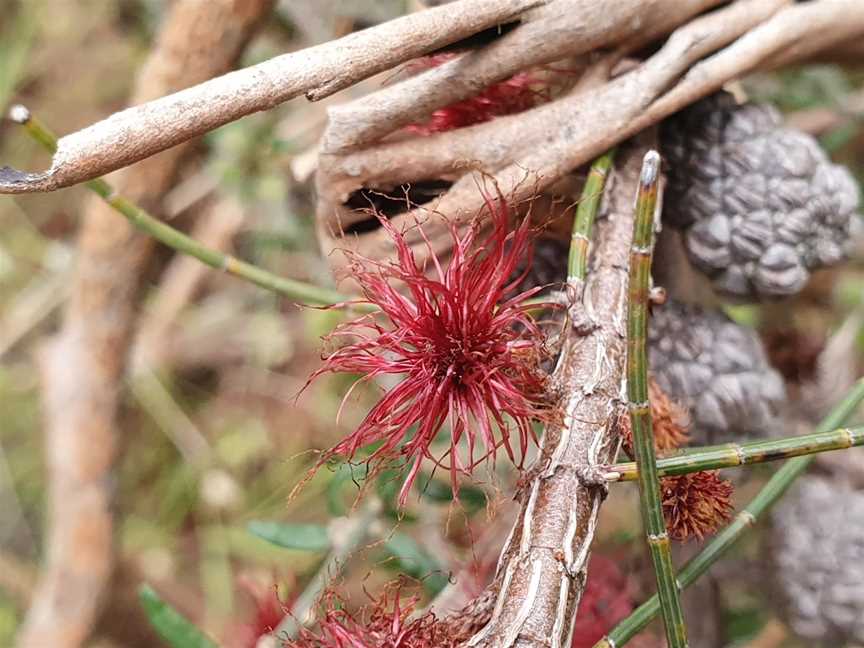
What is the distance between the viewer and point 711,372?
1.73 feet

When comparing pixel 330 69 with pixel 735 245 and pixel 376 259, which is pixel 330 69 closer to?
pixel 376 259

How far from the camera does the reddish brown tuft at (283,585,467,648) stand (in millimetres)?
411

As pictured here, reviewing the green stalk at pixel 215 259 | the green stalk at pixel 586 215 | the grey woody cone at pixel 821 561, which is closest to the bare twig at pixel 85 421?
the green stalk at pixel 215 259

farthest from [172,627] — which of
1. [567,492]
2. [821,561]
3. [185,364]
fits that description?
[185,364]

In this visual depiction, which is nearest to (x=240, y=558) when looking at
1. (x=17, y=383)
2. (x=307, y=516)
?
(x=307, y=516)

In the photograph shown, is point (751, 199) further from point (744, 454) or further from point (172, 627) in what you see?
point (172, 627)

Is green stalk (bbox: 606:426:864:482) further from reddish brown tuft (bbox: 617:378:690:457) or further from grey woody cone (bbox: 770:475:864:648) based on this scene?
grey woody cone (bbox: 770:475:864:648)

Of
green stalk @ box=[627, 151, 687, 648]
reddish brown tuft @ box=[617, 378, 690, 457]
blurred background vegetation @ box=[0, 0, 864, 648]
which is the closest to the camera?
green stalk @ box=[627, 151, 687, 648]

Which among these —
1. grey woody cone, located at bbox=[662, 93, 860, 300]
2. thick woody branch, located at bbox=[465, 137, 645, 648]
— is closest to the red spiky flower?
thick woody branch, located at bbox=[465, 137, 645, 648]

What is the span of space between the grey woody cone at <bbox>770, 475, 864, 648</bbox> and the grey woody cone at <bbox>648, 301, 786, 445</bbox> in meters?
0.11

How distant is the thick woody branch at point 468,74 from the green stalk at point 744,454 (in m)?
0.21

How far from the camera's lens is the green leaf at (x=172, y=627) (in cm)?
58

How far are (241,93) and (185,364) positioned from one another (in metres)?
1.06

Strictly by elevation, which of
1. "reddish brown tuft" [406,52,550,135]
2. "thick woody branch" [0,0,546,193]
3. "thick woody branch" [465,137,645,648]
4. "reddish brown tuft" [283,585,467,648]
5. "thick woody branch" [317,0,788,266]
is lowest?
"reddish brown tuft" [283,585,467,648]
